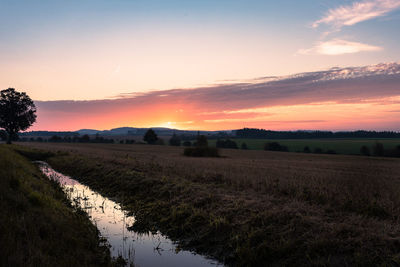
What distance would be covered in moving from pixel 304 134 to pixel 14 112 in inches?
6258

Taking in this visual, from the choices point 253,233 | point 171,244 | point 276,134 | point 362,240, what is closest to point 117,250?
point 171,244

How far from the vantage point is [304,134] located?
189 m

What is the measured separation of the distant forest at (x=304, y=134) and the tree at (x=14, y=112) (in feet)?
433

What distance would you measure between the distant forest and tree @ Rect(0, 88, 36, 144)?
131973 mm

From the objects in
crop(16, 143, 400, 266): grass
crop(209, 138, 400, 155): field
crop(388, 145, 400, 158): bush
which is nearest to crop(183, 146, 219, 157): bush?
crop(16, 143, 400, 266): grass

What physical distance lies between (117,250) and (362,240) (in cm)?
786

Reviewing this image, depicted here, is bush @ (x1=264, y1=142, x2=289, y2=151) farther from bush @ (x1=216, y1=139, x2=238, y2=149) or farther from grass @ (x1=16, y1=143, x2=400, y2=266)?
grass @ (x1=16, y1=143, x2=400, y2=266)

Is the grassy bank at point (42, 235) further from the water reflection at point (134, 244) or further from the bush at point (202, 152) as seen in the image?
the bush at point (202, 152)

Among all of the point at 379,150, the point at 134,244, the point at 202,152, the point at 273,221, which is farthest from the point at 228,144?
the point at 134,244

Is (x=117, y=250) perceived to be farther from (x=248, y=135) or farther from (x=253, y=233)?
(x=248, y=135)

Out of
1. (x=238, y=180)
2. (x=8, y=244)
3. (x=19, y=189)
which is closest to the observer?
(x=8, y=244)

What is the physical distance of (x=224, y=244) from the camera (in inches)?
413

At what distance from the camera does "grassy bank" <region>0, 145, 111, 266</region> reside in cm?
761

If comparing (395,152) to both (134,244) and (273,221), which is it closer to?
(273,221)
